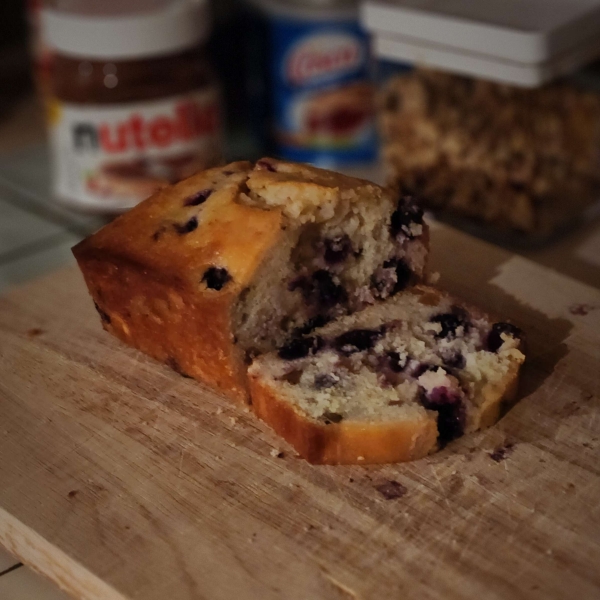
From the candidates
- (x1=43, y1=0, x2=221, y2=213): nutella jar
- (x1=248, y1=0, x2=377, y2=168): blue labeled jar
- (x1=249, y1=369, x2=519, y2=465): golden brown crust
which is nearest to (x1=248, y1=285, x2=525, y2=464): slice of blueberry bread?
(x1=249, y1=369, x2=519, y2=465): golden brown crust

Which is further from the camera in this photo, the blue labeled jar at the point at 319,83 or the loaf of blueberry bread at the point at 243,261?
the blue labeled jar at the point at 319,83

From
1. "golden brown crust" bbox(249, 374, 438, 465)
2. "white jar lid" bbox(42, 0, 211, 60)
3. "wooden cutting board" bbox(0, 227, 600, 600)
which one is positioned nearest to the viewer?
"wooden cutting board" bbox(0, 227, 600, 600)

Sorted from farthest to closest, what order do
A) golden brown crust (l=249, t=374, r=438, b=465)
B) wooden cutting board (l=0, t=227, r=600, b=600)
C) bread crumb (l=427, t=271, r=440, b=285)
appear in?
bread crumb (l=427, t=271, r=440, b=285), golden brown crust (l=249, t=374, r=438, b=465), wooden cutting board (l=0, t=227, r=600, b=600)

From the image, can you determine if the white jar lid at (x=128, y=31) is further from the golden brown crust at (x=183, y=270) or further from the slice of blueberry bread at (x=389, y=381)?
the slice of blueberry bread at (x=389, y=381)

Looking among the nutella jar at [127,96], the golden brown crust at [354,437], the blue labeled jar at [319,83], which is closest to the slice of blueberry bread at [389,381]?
the golden brown crust at [354,437]

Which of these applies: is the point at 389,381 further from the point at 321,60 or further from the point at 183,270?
the point at 321,60

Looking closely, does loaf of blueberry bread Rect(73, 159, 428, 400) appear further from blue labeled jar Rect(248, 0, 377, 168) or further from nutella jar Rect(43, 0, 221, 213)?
blue labeled jar Rect(248, 0, 377, 168)

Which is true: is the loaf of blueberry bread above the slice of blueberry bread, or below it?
above

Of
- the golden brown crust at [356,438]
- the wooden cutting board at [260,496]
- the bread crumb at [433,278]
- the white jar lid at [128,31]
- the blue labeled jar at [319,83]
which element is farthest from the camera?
the blue labeled jar at [319,83]
